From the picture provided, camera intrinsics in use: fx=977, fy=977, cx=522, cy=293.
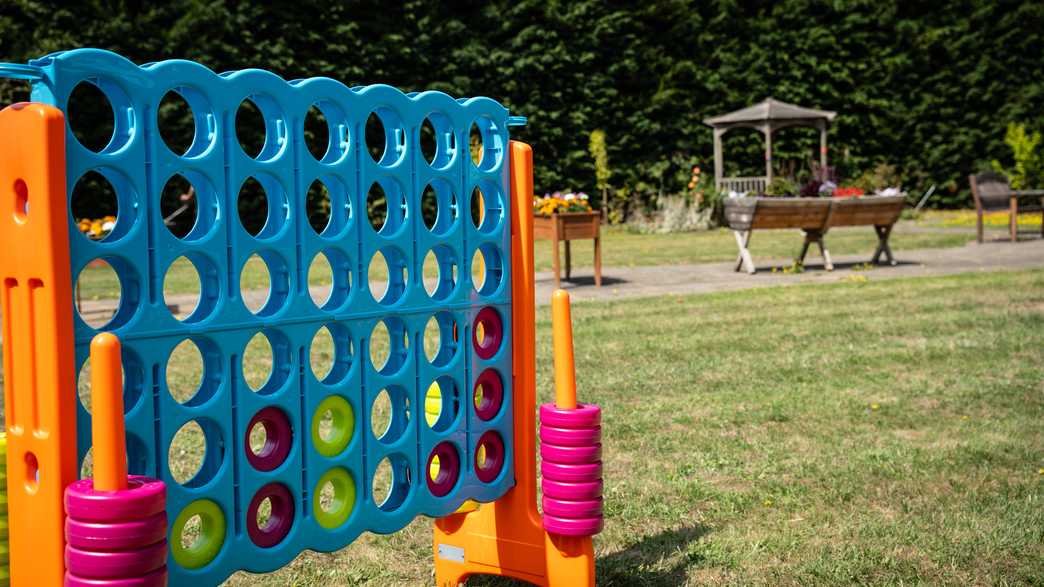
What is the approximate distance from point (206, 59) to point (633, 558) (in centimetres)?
1442

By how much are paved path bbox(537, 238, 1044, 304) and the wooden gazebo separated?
6.54 meters

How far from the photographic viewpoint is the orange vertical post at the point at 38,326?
1499mm

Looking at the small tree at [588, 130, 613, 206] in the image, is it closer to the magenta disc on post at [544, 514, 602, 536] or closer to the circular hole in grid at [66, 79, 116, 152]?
the circular hole in grid at [66, 79, 116, 152]

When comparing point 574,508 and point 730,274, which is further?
point 730,274

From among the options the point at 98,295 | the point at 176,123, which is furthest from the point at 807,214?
the point at 176,123

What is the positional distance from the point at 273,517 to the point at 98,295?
755 cm

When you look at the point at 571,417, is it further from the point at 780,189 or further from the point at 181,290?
the point at 780,189

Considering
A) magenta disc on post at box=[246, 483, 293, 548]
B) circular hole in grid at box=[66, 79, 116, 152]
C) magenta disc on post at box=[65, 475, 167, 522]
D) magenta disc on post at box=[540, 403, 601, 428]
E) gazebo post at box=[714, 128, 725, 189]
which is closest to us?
magenta disc on post at box=[65, 475, 167, 522]

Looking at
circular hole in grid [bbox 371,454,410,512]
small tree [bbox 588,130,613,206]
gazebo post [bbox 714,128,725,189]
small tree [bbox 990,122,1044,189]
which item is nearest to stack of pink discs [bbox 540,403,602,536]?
circular hole in grid [bbox 371,454,410,512]

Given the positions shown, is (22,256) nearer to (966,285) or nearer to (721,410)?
(721,410)

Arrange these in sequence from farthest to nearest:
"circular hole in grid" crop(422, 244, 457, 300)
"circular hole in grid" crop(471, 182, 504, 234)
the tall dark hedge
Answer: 1. the tall dark hedge
2. "circular hole in grid" crop(471, 182, 504, 234)
3. "circular hole in grid" crop(422, 244, 457, 300)

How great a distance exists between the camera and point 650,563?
2.62 m

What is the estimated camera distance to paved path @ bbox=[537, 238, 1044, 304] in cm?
872

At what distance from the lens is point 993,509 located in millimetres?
2916
